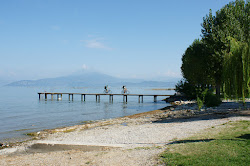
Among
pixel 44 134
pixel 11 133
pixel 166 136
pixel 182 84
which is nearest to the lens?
pixel 166 136

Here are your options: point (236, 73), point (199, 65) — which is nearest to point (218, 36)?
point (199, 65)

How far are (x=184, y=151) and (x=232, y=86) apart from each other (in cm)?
936

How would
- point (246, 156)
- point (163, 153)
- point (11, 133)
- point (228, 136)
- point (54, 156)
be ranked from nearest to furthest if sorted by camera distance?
1. point (246, 156)
2. point (163, 153)
3. point (54, 156)
4. point (228, 136)
5. point (11, 133)

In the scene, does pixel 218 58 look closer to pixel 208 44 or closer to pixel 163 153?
pixel 208 44

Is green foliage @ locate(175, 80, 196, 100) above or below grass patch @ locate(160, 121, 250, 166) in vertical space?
above

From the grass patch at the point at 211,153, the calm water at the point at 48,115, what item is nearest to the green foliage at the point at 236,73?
the grass patch at the point at 211,153

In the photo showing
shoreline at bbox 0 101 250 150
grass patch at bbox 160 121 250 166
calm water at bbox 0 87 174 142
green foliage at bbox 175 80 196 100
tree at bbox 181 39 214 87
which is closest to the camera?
grass patch at bbox 160 121 250 166

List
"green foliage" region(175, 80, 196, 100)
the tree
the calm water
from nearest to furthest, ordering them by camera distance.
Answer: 1. the calm water
2. the tree
3. "green foliage" region(175, 80, 196, 100)

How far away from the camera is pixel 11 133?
20.0 metres

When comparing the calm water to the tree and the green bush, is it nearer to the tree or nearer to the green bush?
the tree

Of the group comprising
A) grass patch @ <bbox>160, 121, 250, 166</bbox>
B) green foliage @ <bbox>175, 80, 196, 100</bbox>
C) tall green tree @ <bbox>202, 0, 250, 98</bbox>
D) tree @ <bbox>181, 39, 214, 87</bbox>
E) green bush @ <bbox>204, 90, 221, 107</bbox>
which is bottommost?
grass patch @ <bbox>160, 121, 250, 166</bbox>

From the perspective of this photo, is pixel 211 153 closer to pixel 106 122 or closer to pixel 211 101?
pixel 106 122

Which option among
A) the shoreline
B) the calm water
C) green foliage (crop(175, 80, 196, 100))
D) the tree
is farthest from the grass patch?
green foliage (crop(175, 80, 196, 100))

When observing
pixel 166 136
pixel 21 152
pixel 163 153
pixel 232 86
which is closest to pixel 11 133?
pixel 21 152
